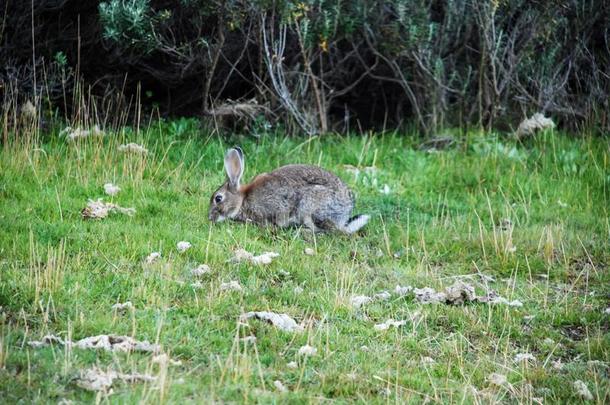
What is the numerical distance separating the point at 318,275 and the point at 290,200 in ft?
5.72

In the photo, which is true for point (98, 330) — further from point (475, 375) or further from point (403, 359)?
point (475, 375)

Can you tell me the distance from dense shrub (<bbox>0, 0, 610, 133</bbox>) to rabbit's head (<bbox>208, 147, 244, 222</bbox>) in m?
2.94

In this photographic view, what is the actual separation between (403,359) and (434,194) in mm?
5138

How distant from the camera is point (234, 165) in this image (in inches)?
434

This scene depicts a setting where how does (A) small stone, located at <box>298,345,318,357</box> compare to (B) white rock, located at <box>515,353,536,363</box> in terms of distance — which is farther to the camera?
(B) white rock, located at <box>515,353,536,363</box>

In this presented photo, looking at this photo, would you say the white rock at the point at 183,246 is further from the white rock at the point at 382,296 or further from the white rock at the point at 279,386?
the white rock at the point at 279,386

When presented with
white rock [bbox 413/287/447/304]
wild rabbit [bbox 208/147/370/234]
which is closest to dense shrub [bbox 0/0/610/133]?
wild rabbit [bbox 208/147/370/234]

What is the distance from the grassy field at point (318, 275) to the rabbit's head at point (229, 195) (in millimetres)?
171

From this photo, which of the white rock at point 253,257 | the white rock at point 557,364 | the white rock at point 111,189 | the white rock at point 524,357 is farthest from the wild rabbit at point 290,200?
the white rock at point 557,364

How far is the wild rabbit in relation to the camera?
35.4ft

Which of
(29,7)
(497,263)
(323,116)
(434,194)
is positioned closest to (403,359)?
(497,263)

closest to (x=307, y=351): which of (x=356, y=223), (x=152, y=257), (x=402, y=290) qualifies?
(x=402, y=290)

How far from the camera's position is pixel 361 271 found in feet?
31.4

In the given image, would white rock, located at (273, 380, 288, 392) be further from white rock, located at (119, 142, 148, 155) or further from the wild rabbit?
white rock, located at (119, 142, 148, 155)
